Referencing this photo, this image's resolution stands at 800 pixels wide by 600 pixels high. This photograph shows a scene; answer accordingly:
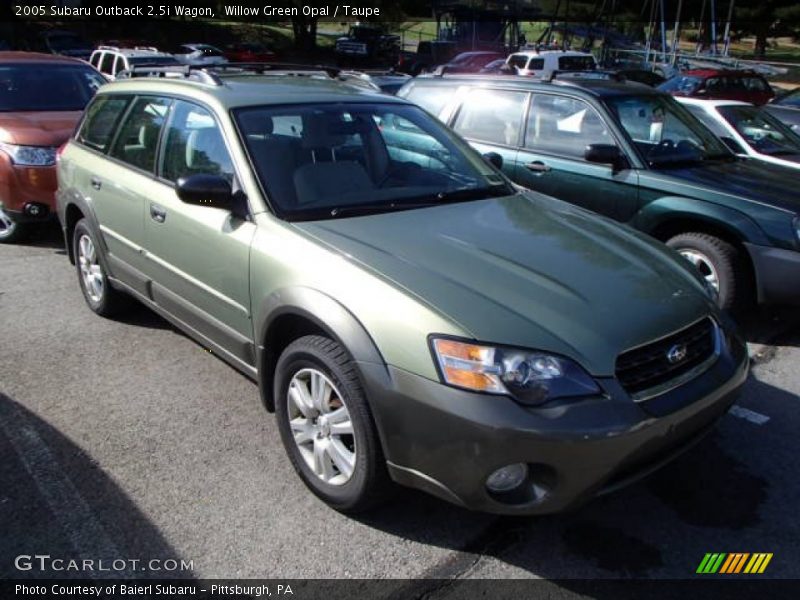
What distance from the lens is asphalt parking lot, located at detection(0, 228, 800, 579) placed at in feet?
8.65

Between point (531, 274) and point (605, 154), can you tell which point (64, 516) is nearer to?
point (531, 274)

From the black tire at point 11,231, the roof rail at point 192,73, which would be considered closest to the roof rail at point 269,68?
the roof rail at point 192,73

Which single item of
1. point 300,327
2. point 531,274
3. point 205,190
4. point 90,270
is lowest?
point 90,270

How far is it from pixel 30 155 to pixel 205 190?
410 centimetres

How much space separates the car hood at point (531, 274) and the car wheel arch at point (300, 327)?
0.22 meters

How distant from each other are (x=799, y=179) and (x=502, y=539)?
13.7 ft

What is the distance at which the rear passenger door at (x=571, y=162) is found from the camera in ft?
17.5

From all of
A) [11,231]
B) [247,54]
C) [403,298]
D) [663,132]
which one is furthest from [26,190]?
[247,54]

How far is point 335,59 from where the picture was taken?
1502 inches

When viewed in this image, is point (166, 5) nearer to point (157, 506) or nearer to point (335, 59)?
point (335, 59)

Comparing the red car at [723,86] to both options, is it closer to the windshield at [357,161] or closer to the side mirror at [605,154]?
the side mirror at [605,154]

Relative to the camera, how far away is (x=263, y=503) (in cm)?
294

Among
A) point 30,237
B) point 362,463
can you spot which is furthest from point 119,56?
point 362,463

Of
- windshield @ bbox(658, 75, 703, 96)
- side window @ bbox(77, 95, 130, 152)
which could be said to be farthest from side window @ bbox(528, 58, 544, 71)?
side window @ bbox(77, 95, 130, 152)
